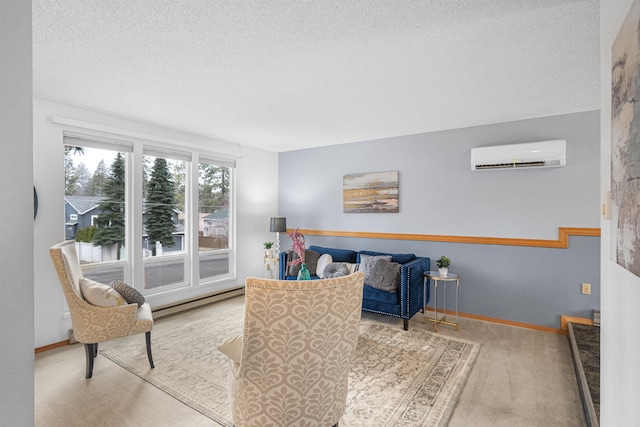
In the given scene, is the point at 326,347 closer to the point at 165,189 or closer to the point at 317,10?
the point at 317,10

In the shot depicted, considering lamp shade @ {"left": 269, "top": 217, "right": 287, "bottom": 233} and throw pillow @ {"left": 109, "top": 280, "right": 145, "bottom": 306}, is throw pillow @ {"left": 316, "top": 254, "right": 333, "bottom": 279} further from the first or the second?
throw pillow @ {"left": 109, "top": 280, "right": 145, "bottom": 306}

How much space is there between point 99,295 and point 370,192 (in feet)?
11.4

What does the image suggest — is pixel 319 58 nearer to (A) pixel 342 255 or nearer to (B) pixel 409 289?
(B) pixel 409 289

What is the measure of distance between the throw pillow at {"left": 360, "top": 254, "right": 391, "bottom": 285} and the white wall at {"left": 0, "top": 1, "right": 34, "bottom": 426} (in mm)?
3412

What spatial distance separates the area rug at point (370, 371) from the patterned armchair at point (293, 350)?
2.02 ft

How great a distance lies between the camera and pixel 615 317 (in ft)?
3.95

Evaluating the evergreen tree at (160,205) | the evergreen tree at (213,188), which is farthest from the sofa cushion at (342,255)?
the evergreen tree at (160,205)

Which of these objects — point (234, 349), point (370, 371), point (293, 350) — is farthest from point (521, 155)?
point (234, 349)

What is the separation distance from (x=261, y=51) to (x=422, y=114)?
2.06 metres

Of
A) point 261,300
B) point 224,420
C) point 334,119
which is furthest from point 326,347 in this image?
point 334,119

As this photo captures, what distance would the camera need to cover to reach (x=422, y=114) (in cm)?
358

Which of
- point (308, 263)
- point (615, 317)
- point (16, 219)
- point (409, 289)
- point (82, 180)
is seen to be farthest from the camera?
point (308, 263)

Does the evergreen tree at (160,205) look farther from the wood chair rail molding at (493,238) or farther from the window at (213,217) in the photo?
the wood chair rail molding at (493,238)

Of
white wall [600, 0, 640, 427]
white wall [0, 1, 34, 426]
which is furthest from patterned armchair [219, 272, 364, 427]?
white wall [600, 0, 640, 427]
